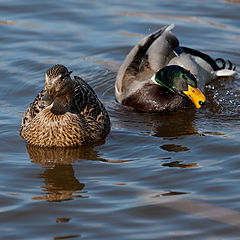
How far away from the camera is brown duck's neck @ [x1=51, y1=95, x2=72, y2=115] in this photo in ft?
21.7

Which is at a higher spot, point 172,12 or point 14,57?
point 172,12

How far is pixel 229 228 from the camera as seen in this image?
478cm

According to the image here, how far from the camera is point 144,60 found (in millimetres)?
8727

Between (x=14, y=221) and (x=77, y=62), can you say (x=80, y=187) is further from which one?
(x=77, y=62)

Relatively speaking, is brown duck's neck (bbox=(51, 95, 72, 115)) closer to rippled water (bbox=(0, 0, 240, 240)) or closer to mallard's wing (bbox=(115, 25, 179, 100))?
rippled water (bbox=(0, 0, 240, 240))

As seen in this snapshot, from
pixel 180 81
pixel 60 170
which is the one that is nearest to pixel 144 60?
pixel 180 81

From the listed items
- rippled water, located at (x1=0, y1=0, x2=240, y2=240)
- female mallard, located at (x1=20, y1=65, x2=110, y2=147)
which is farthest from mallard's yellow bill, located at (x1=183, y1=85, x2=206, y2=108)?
female mallard, located at (x1=20, y1=65, x2=110, y2=147)

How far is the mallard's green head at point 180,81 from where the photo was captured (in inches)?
306

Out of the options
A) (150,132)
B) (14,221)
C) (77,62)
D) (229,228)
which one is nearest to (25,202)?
(14,221)

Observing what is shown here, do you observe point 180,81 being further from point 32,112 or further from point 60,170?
point 60,170

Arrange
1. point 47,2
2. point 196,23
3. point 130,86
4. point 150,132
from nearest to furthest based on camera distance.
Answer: point 150,132, point 130,86, point 196,23, point 47,2

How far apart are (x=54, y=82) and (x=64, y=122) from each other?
2.07 feet

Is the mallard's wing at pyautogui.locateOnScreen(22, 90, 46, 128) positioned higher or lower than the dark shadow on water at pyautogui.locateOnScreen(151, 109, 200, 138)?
higher

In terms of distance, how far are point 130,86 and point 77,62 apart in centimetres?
126
